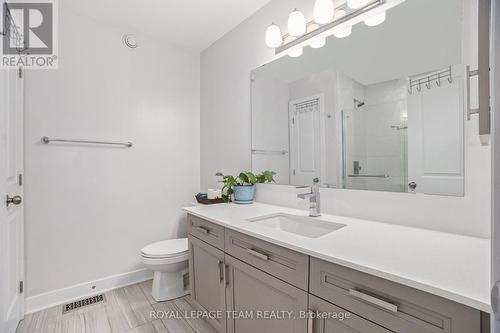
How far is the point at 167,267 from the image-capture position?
6.35 feet

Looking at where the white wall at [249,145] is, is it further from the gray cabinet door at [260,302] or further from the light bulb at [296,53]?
the gray cabinet door at [260,302]

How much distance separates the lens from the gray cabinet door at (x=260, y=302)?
0.99 m

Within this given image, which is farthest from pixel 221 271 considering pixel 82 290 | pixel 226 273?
pixel 82 290

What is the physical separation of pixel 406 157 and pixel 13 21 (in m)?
2.71

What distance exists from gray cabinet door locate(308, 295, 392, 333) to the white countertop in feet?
0.57

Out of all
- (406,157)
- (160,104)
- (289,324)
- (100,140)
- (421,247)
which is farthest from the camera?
(160,104)

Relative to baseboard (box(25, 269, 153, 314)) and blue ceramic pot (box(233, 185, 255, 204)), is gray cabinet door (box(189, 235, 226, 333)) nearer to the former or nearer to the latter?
blue ceramic pot (box(233, 185, 255, 204))

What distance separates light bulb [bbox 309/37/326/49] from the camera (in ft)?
5.20

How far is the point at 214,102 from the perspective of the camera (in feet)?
8.47

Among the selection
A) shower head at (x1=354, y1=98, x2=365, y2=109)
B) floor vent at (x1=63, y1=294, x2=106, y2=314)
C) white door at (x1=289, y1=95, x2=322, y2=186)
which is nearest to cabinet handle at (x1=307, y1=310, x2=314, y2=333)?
white door at (x1=289, y1=95, x2=322, y2=186)

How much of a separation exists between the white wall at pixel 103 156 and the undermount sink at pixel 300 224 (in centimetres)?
141

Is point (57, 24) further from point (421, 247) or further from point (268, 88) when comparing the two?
point (421, 247)

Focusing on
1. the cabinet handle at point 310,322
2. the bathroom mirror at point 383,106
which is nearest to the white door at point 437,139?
the bathroom mirror at point 383,106

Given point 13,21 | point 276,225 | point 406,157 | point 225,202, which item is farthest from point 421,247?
point 13,21
